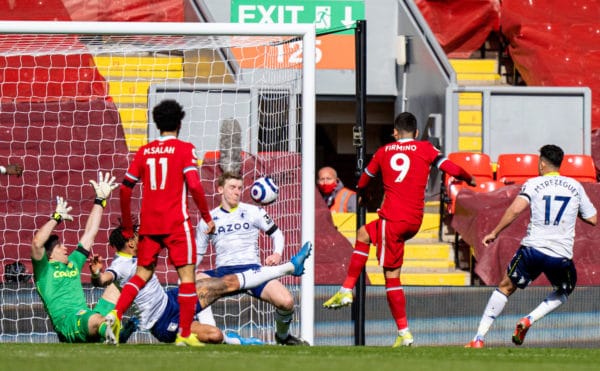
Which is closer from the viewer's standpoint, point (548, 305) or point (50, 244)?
point (50, 244)

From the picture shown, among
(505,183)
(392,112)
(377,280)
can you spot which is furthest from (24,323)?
(392,112)

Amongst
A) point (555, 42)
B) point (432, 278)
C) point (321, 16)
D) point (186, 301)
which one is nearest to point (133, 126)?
point (432, 278)

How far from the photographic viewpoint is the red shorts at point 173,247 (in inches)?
329

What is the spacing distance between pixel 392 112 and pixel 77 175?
6.76 m

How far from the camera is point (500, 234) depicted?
42.6 ft

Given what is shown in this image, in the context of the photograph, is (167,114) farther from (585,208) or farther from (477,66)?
(477,66)

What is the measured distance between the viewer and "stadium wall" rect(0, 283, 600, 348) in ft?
36.4

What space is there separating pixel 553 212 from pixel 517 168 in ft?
16.7

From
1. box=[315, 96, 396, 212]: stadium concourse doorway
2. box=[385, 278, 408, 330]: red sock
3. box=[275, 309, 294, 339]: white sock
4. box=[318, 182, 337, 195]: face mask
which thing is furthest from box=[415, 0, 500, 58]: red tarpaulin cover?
box=[385, 278, 408, 330]: red sock

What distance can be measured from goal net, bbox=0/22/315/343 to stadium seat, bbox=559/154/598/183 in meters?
3.59

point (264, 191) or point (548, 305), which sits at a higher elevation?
point (264, 191)

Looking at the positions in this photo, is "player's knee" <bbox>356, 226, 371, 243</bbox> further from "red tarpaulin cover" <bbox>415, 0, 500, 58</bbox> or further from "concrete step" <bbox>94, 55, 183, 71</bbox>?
"red tarpaulin cover" <bbox>415, 0, 500, 58</bbox>

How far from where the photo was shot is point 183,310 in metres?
8.41

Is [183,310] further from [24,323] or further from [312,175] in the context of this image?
[24,323]
